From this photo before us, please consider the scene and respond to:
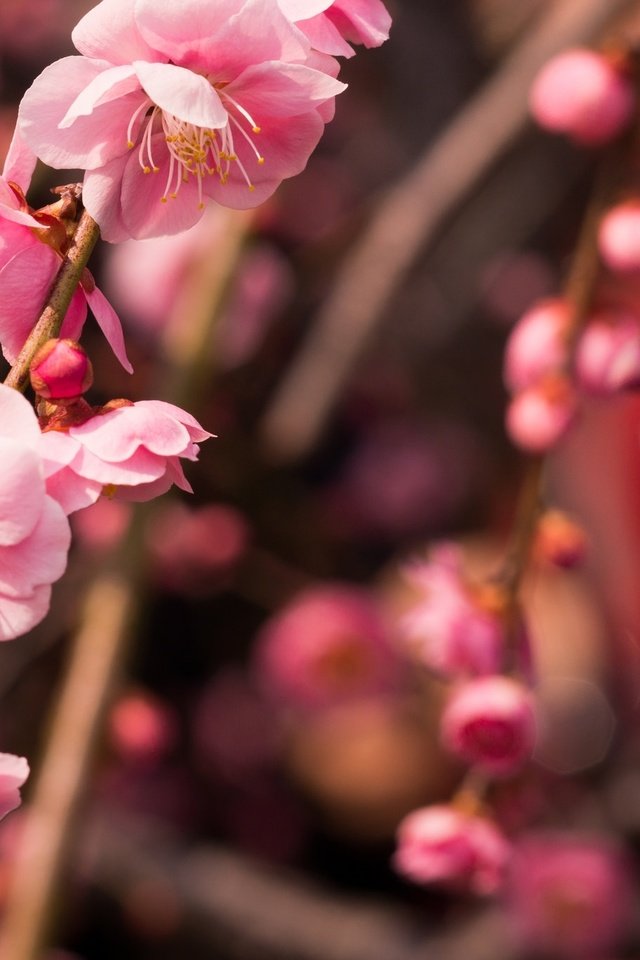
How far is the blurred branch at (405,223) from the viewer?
96cm

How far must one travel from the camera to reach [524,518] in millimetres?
623

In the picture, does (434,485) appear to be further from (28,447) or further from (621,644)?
(28,447)

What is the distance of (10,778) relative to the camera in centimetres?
33

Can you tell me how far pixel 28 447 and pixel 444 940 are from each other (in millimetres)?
861

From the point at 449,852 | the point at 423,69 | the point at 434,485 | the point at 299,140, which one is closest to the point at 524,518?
the point at 449,852

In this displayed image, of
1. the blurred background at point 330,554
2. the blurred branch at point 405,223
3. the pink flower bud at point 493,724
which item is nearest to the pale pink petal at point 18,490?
the pink flower bud at point 493,724

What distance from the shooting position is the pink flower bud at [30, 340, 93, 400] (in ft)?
1.13

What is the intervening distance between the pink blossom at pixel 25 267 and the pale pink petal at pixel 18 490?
58mm

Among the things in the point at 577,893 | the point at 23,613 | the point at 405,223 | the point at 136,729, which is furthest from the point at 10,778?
the point at 577,893

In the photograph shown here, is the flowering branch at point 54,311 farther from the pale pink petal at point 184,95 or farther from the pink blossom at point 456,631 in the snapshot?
the pink blossom at point 456,631

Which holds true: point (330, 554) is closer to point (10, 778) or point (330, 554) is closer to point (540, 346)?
point (540, 346)

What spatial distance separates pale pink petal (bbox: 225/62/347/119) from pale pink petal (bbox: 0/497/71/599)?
143 mm

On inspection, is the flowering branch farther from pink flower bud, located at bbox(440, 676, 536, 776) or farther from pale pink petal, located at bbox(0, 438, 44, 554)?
pink flower bud, located at bbox(440, 676, 536, 776)

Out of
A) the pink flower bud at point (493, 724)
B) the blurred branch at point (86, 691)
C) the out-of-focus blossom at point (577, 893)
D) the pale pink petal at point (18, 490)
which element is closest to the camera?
the pale pink petal at point (18, 490)
